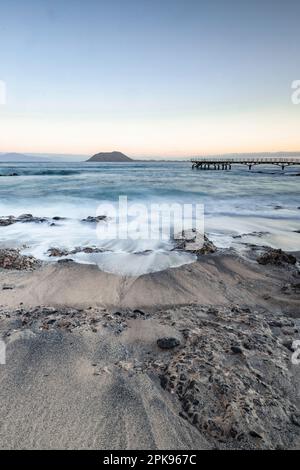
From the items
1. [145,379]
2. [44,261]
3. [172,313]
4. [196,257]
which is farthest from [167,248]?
[145,379]

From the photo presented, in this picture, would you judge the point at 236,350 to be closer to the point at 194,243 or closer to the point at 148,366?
the point at 148,366

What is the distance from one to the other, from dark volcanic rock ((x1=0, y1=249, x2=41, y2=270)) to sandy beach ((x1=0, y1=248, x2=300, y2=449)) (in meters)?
0.92

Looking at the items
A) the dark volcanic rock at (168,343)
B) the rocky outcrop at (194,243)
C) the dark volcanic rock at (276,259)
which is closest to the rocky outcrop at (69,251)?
the rocky outcrop at (194,243)

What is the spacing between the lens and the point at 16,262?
21.8ft

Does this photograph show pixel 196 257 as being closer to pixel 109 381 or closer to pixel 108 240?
pixel 108 240

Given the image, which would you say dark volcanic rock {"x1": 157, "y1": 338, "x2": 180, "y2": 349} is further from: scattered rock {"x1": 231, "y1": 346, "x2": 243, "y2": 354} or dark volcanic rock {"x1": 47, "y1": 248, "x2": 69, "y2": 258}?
dark volcanic rock {"x1": 47, "y1": 248, "x2": 69, "y2": 258}

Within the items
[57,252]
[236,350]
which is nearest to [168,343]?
[236,350]

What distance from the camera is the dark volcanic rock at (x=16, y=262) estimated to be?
6562 mm

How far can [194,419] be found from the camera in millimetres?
2898

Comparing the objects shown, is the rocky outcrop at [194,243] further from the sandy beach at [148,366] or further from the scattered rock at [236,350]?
the scattered rock at [236,350]

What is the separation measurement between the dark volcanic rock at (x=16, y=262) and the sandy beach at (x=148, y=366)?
92 centimetres

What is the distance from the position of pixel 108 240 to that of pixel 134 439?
6.62 m

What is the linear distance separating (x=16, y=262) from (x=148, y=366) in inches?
167

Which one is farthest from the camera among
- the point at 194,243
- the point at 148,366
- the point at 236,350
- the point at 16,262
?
the point at 194,243
